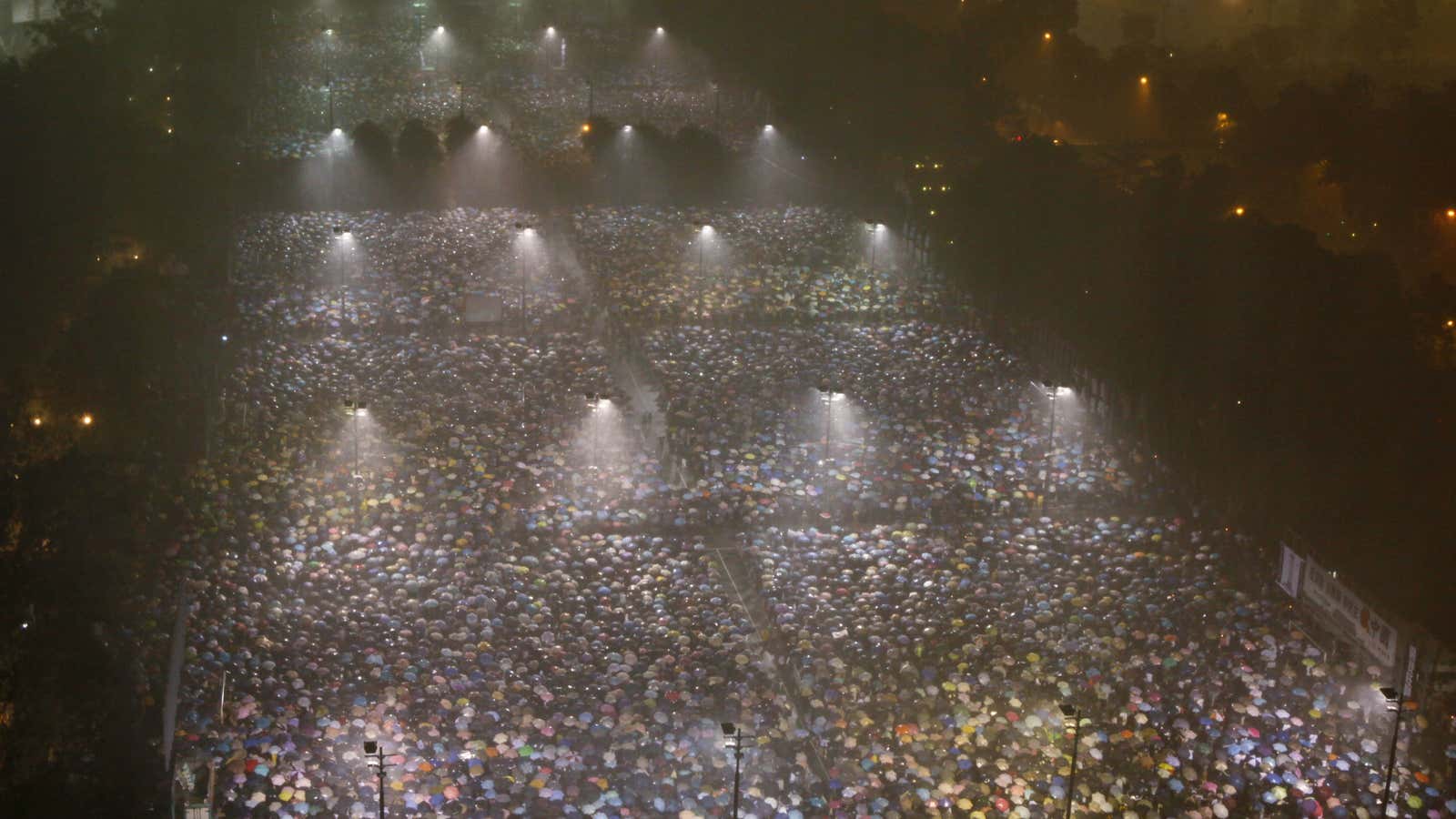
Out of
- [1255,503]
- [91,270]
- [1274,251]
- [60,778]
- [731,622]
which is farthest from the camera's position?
[91,270]

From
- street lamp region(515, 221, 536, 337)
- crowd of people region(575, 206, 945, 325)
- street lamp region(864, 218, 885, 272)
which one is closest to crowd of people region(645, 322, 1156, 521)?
crowd of people region(575, 206, 945, 325)

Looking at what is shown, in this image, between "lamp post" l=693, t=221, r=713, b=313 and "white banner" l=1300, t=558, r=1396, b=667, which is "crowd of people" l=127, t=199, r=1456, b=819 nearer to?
"white banner" l=1300, t=558, r=1396, b=667

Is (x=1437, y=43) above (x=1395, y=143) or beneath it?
above

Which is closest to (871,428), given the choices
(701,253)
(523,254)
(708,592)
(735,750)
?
(708,592)

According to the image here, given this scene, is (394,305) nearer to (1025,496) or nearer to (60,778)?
(1025,496)

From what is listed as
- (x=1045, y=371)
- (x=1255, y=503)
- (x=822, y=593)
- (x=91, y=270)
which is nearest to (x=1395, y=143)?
(x=1045, y=371)

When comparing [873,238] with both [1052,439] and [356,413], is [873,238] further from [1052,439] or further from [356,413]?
[356,413]

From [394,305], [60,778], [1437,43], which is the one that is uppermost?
[1437,43]
